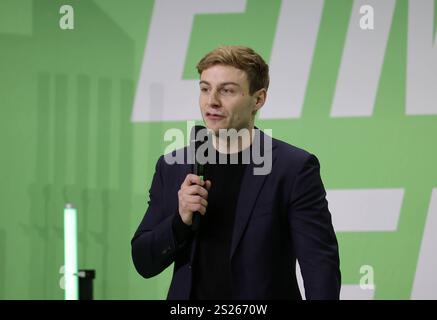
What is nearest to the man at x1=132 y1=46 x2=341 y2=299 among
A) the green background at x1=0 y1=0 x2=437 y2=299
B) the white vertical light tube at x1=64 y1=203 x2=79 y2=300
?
the white vertical light tube at x1=64 y1=203 x2=79 y2=300

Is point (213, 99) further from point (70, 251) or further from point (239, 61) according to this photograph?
point (70, 251)

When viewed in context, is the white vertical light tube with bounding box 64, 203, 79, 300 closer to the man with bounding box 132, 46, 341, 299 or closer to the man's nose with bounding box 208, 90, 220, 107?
the man with bounding box 132, 46, 341, 299

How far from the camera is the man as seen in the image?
1.99 meters

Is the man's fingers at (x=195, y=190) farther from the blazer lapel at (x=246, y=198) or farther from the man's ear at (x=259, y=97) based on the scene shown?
the man's ear at (x=259, y=97)

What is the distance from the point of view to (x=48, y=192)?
14.9 ft

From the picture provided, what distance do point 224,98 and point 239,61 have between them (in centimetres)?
12

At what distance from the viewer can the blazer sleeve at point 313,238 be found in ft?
6.40

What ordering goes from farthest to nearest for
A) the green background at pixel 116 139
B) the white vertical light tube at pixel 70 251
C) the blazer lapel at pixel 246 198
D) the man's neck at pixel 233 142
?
the green background at pixel 116 139 < the white vertical light tube at pixel 70 251 < the man's neck at pixel 233 142 < the blazer lapel at pixel 246 198

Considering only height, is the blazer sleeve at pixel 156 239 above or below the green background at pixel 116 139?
below

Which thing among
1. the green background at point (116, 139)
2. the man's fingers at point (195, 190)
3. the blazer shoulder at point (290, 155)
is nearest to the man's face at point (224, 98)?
the blazer shoulder at point (290, 155)

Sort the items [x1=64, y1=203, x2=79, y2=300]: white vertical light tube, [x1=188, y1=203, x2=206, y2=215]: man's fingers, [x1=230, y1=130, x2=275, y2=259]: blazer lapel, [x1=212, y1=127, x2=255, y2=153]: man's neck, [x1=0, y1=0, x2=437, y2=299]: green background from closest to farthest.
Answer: [x1=188, y1=203, x2=206, y2=215]: man's fingers
[x1=230, y1=130, x2=275, y2=259]: blazer lapel
[x1=212, y1=127, x2=255, y2=153]: man's neck
[x1=64, y1=203, x2=79, y2=300]: white vertical light tube
[x1=0, y1=0, x2=437, y2=299]: green background

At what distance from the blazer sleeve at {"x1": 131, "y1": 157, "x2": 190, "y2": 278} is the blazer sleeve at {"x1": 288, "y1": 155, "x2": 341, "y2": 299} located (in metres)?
0.33
